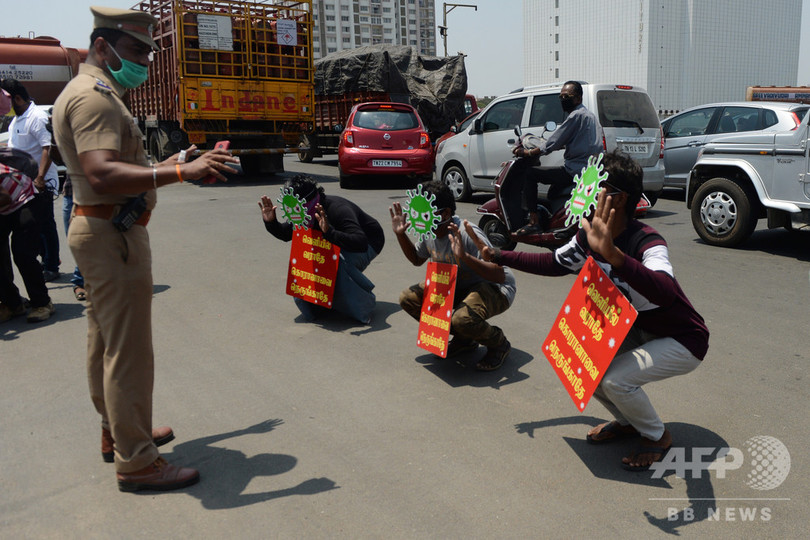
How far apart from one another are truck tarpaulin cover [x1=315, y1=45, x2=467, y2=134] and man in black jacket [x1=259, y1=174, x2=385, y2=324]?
15.1m

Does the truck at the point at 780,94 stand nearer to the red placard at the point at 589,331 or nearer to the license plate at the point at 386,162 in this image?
the license plate at the point at 386,162

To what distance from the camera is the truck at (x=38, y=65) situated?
17250 millimetres

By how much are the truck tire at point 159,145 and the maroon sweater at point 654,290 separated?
14970mm

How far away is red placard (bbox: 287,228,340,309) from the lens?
555 centimetres

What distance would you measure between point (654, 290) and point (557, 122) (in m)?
7.62

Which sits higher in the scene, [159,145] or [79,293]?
[159,145]

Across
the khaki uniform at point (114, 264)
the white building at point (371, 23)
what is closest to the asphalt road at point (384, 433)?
the khaki uniform at point (114, 264)

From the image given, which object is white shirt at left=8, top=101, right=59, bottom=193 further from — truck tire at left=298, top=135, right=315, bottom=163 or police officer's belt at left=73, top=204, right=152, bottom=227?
truck tire at left=298, top=135, right=315, bottom=163

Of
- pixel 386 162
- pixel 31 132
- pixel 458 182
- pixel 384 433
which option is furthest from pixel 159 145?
pixel 384 433

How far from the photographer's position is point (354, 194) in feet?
45.6

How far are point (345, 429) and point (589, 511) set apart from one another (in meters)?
1.36

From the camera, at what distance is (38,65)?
17.4 meters

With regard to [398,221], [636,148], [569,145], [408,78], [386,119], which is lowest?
[398,221]

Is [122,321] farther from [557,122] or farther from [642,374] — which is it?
[557,122]
